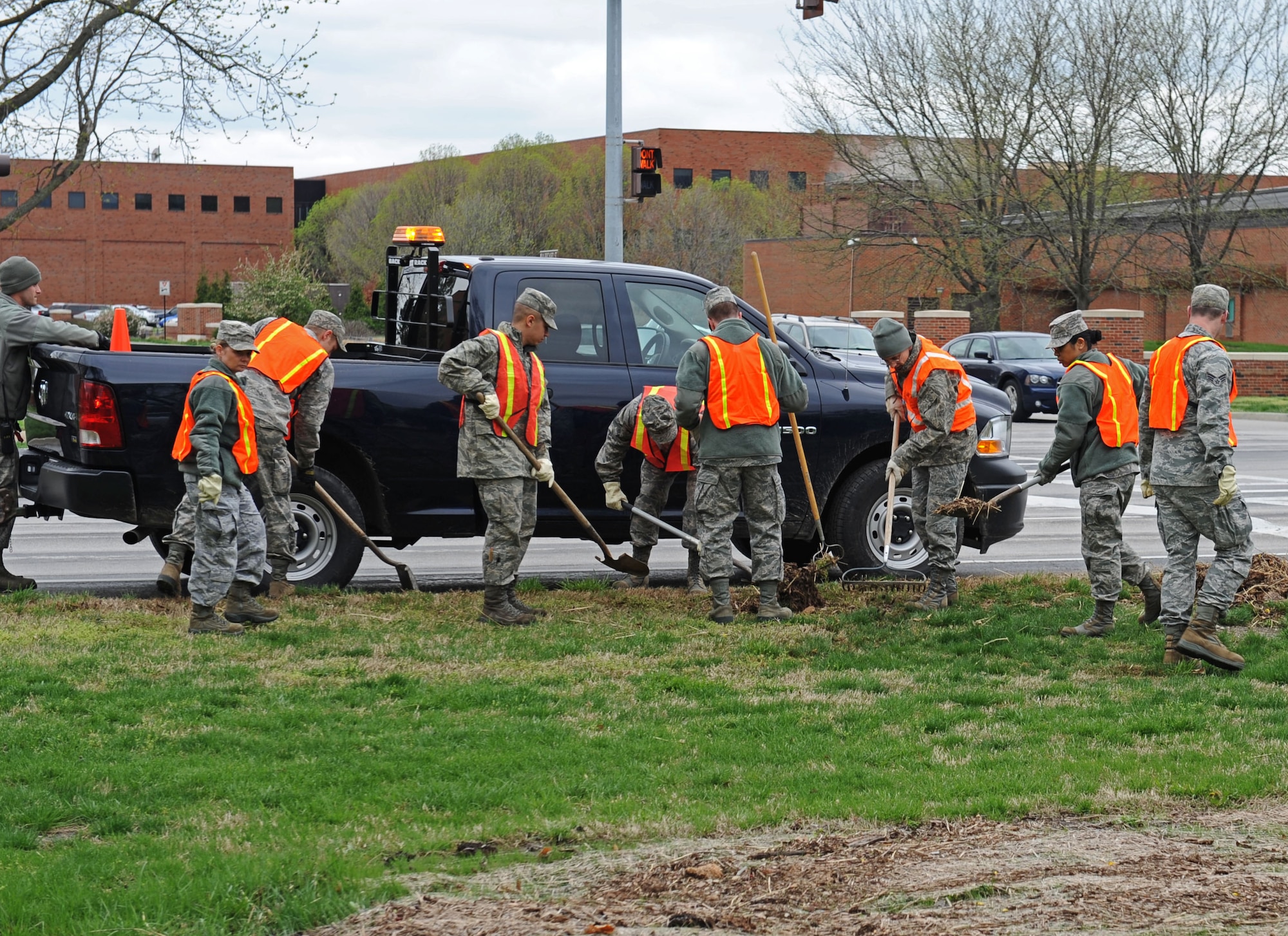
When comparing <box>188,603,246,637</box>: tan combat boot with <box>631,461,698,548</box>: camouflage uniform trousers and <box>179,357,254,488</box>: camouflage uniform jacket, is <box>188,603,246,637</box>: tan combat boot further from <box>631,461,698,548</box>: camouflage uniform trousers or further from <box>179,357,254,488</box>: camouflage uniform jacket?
<box>631,461,698,548</box>: camouflage uniform trousers

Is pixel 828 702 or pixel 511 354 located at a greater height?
pixel 511 354

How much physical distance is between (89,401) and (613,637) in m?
3.43

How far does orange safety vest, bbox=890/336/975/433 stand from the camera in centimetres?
922

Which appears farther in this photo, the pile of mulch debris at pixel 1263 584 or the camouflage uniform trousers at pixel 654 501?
the camouflage uniform trousers at pixel 654 501

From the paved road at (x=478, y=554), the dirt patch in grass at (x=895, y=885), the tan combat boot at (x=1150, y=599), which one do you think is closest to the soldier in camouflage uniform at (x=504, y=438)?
the paved road at (x=478, y=554)

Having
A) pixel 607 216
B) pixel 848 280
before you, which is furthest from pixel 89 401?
pixel 848 280

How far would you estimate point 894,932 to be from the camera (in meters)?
4.06

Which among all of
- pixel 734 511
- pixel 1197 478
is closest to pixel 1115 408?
pixel 1197 478

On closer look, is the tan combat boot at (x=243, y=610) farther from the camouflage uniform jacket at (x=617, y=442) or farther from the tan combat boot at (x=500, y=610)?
the camouflage uniform jacket at (x=617, y=442)

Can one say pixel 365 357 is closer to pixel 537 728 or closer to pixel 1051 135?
pixel 537 728

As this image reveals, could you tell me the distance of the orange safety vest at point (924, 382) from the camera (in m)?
9.22

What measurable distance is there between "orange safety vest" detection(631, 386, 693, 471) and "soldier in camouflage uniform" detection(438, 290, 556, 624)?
0.74 metres

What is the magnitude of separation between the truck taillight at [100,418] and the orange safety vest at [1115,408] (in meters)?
5.49

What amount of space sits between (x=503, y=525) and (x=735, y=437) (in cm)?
147
